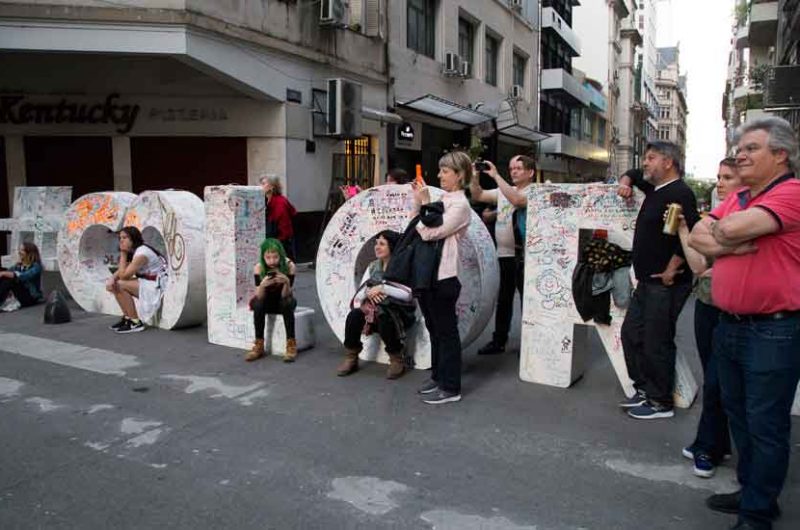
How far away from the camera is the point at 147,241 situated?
29.9ft

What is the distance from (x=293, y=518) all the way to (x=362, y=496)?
0.40 metres

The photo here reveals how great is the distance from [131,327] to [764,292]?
6366mm

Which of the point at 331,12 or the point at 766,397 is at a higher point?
the point at 331,12

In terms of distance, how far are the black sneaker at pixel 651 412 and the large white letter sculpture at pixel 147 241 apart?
4.67 meters

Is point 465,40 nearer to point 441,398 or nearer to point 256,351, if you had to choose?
point 256,351

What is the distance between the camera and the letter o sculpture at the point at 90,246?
27.3 ft

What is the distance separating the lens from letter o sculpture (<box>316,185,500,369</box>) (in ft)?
19.2

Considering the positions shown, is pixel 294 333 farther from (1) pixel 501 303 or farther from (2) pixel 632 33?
(2) pixel 632 33

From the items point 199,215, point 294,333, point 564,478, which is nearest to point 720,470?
point 564,478

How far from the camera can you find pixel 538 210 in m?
5.54

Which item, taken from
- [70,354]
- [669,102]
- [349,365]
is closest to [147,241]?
[70,354]

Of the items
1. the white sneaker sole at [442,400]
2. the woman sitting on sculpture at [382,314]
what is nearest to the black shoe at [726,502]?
the white sneaker sole at [442,400]

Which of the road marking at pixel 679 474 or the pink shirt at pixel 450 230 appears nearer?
the road marking at pixel 679 474

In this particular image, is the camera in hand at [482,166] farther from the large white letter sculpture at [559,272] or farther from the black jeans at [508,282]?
the black jeans at [508,282]
